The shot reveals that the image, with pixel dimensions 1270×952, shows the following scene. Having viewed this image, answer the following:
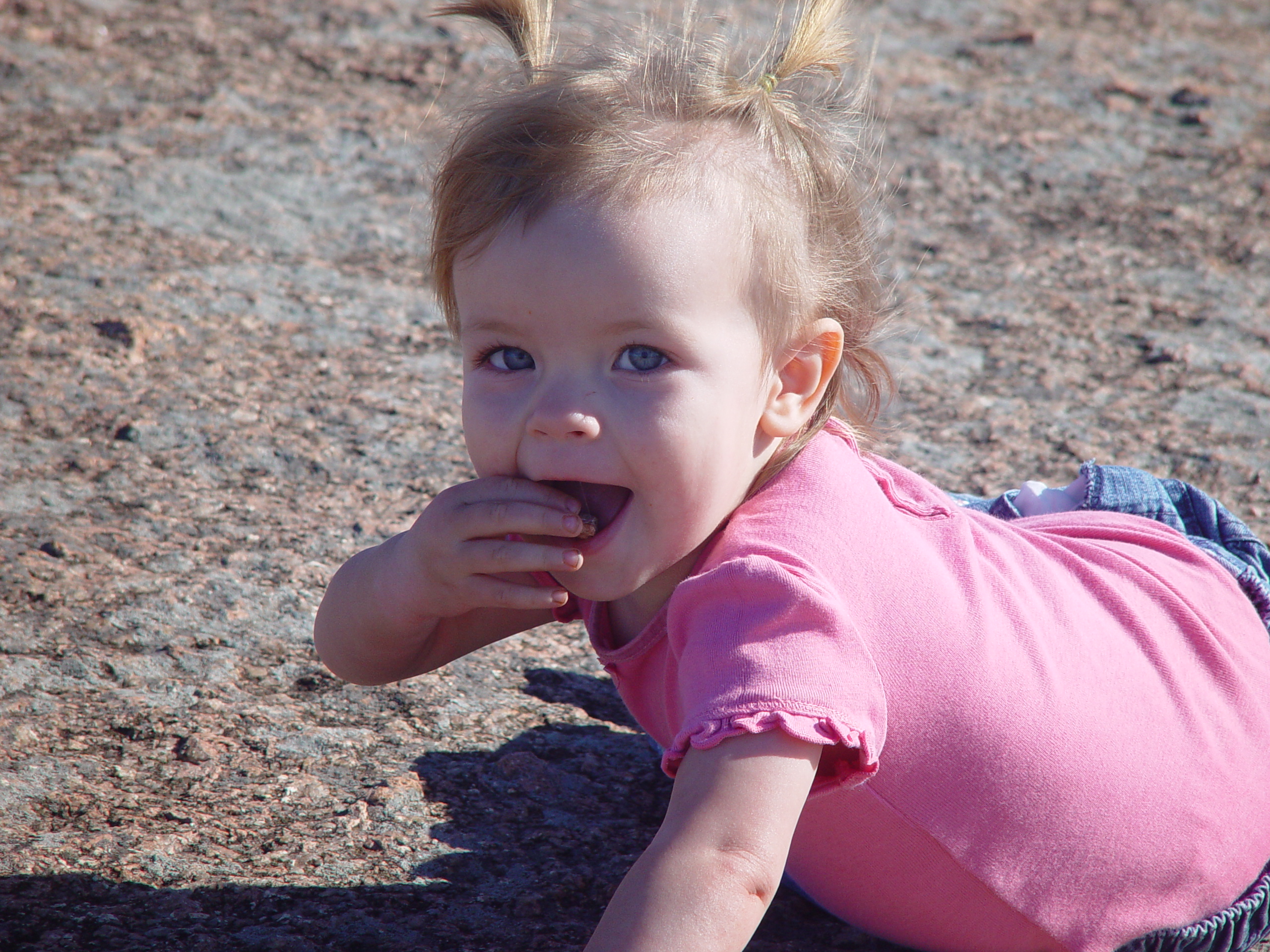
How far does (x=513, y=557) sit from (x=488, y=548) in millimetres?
48

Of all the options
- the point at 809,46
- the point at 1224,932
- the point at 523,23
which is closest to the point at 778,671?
the point at 1224,932

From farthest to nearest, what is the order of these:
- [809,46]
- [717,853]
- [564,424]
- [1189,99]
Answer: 1. [1189,99]
2. [809,46]
3. [564,424]
4. [717,853]

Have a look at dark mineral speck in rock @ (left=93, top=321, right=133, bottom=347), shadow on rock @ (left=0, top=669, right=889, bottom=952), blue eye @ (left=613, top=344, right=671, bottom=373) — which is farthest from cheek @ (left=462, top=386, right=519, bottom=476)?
dark mineral speck in rock @ (left=93, top=321, right=133, bottom=347)

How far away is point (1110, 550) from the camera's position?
170 centimetres

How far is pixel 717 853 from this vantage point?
1.18m

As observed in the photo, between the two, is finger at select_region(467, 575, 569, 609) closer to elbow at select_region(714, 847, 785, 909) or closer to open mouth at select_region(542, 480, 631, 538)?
open mouth at select_region(542, 480, 631, 538)

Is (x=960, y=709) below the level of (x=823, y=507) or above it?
below

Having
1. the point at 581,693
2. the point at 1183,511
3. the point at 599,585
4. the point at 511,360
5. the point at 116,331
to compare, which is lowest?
the point at 581,693

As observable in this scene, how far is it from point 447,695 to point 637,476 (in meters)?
0.68

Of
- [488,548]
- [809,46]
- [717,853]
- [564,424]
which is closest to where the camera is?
[717,853]

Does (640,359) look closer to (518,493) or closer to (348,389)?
(518,493)

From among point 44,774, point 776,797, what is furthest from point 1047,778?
point 44,774

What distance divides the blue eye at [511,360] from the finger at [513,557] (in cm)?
20

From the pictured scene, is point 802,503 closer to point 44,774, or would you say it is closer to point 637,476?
point 637,476
